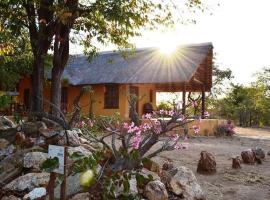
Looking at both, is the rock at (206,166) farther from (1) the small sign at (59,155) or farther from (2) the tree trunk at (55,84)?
(2) the tree trunk at (55,84)

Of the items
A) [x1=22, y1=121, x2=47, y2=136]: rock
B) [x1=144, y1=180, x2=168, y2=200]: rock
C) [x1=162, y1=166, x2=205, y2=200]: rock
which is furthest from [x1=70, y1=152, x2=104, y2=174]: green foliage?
[x1=22, y1=121, x2=47, y2=136]: rock

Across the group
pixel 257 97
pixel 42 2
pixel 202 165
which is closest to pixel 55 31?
pixel 42 2

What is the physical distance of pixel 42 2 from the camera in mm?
11336

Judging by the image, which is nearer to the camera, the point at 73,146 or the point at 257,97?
the point at 73,146

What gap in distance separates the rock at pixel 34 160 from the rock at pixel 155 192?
1529mm

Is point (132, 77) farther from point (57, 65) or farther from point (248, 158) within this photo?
point (248, 158)

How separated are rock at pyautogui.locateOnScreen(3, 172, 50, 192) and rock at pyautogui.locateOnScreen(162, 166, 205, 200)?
1.75 metres

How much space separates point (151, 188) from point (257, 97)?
1271 inches

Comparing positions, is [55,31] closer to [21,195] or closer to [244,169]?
[244,169]

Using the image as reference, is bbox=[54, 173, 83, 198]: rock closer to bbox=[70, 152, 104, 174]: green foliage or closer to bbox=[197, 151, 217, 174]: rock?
bbox=[70, 152, 104, 174]: green foliage

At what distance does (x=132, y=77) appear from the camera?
2003 cm

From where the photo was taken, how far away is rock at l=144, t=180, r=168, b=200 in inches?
206

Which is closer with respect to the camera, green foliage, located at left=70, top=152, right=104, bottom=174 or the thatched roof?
green foliage, located at left=70, top=152, right=104, bottom=174

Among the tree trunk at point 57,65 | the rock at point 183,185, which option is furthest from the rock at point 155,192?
the tree trunk at point 57,65
